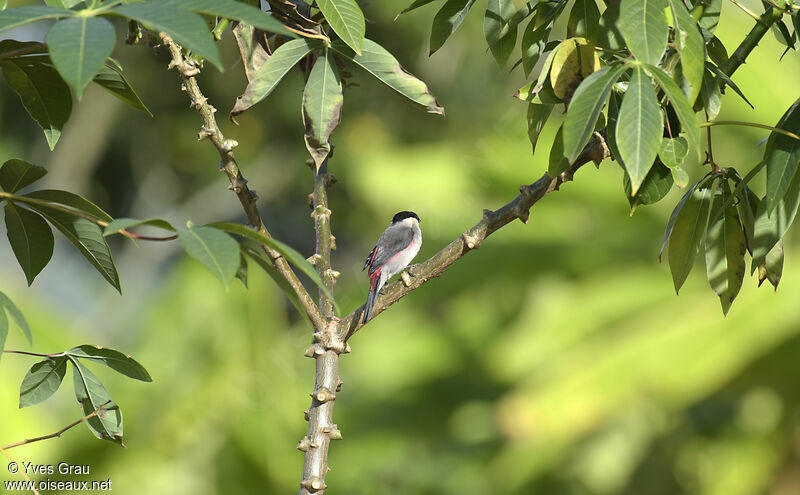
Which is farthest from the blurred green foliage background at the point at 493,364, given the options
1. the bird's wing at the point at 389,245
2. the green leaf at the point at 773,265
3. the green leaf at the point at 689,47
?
the green leaf at the point at 689,47

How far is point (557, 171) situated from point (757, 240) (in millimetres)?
307

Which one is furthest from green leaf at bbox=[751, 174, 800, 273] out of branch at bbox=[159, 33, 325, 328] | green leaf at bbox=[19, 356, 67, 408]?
green leaf at bbox=[19, 356, 67, 408]

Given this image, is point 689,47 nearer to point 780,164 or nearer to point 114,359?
point 780,164

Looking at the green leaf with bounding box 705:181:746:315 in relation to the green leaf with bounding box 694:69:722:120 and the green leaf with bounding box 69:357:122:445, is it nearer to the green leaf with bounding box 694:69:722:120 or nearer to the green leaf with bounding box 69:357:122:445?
the green leaf with bounding box 694:69:722:120

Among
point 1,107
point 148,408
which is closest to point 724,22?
point 148,408

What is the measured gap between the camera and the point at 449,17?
1.09 metres

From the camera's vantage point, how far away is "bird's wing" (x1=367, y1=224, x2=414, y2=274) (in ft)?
5.56

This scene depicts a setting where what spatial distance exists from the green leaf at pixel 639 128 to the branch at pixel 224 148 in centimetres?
45

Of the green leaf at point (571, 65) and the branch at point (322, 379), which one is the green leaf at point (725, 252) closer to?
the green leaf at point (571, 65)

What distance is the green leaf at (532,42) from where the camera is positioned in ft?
3.50

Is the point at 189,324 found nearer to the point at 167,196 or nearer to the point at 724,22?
the point at 724,22

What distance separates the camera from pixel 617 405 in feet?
12.6

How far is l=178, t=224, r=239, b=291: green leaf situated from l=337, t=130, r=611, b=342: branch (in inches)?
14.5

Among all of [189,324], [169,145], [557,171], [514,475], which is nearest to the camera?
[557,171]
